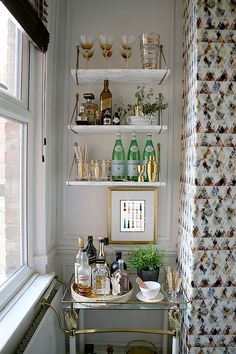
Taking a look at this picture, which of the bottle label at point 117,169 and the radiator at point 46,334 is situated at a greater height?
the bottle label at point 117,169

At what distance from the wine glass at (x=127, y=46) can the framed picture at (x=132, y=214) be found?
36.2 inches

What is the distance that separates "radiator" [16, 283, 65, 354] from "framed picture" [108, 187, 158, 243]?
573 millimetres

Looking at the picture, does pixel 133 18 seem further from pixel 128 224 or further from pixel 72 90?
pixel 128 224

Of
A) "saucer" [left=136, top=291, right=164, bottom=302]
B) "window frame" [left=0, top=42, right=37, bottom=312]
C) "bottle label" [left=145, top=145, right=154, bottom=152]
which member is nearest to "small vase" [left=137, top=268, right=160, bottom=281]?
"saucer" [left=136, top=291, right=164, bottom=302]

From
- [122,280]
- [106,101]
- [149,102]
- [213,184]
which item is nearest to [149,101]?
[149,102]

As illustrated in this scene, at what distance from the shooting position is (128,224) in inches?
85.6

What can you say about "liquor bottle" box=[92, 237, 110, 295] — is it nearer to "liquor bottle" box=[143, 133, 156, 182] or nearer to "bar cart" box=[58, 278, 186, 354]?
"bar cart" box=[58, 278, 186, 354]

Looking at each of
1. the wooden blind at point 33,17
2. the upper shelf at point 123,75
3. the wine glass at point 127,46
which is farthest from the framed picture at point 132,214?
the wooden blind at point 33,17

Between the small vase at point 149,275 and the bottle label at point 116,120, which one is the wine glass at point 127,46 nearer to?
the bottle label at point 116,120

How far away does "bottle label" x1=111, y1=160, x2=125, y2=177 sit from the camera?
2.03 meters

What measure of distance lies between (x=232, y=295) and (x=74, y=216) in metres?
1.19

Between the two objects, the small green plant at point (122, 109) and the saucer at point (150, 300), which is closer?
the saucer at point (150, 300)

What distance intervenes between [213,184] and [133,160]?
58 centimetres

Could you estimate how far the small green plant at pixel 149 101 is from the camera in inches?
79.3
